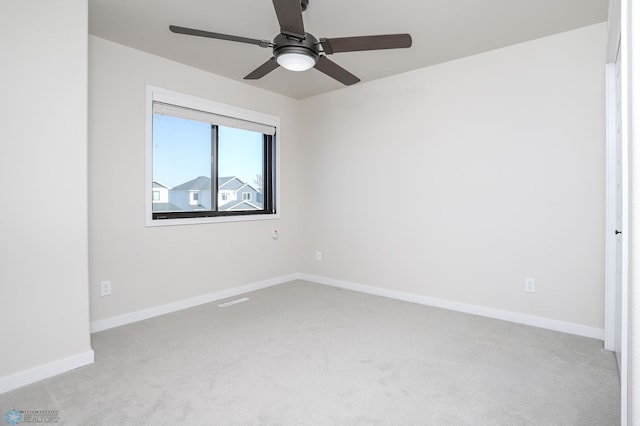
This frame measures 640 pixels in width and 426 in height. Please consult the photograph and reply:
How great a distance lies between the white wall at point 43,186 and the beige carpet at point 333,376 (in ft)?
0.84

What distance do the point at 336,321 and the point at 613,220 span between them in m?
2.24

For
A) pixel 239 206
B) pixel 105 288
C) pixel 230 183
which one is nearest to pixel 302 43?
pixel 230 183

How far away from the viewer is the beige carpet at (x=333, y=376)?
1749 mm

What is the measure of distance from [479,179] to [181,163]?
2964 millimetres

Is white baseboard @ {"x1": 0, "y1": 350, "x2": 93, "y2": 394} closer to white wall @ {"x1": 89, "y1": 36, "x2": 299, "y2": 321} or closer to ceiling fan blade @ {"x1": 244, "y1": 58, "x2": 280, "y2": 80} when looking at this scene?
white wall @ {"x1": 89, "y1": 36, "x2": 299, "y2": 321}

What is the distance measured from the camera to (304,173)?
187 inches

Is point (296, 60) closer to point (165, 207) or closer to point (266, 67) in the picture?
point (266, 67)

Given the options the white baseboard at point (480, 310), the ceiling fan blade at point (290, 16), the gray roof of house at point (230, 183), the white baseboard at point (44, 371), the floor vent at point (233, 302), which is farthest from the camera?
the gray roof of house at point (230, 183)

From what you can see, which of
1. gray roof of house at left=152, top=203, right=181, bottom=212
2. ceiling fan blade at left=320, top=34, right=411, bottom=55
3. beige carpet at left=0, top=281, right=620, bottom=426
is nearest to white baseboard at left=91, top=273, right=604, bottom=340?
beige carpet at left=0, top=281, right=620, bottom=426

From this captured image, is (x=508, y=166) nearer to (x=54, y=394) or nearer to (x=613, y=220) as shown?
(x=613, y=220)

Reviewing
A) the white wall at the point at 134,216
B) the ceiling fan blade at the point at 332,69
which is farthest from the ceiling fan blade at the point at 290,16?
the white wall at the point at 134,216

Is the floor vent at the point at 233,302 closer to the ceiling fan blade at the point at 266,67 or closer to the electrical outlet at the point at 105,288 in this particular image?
the electrical outlet at the point at 105,288

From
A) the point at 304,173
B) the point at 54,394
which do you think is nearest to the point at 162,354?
the point at 54,394

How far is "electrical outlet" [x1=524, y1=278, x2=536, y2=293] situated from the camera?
298cm
